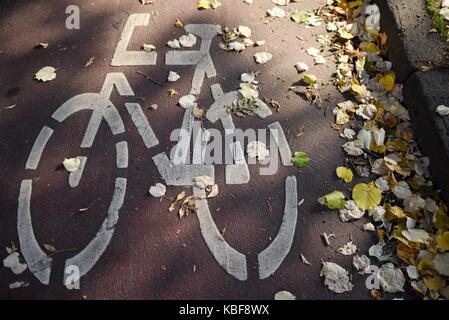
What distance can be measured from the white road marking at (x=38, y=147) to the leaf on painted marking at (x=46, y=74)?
565 millimetres

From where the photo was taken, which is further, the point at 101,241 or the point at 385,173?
the point at 385,173

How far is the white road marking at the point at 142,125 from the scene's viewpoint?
3.45 meters

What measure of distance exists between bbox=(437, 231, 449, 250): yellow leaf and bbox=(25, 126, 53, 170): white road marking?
302 cm

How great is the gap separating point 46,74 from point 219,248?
2.25 metres

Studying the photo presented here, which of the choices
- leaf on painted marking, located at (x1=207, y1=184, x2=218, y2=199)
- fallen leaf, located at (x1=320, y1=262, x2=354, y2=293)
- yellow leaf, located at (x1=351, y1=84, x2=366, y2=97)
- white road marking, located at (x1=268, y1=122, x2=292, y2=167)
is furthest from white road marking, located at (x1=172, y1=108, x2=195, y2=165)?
yellow leaf, located at (x1=351, y1=84, x2=366, y2=97)

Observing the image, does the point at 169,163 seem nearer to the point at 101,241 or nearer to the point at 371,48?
the point at 101,241

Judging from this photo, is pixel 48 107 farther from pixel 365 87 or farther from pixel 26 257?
pixel 365 87

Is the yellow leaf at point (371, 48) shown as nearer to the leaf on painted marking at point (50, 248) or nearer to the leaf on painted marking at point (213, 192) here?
the leaf on painted marking at point (213, 192)

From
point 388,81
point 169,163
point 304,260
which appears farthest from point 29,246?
point 388,81

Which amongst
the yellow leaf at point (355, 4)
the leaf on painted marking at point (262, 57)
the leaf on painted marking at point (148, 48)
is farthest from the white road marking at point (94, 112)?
the yellow leaf at point (355, 4)

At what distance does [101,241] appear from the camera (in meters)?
2.97

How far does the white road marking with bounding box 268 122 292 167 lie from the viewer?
3.42 m
